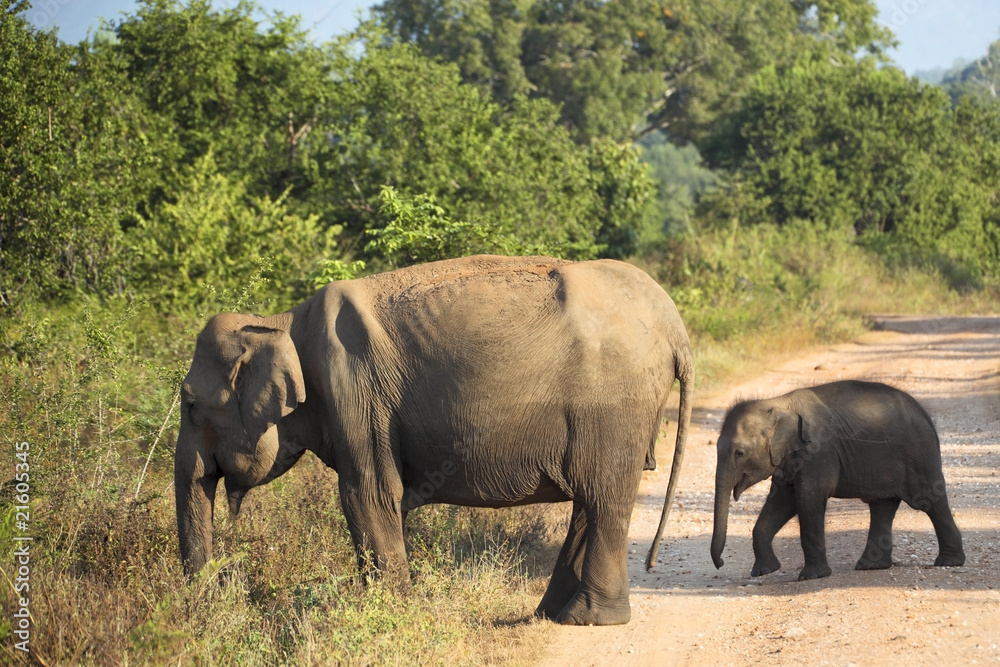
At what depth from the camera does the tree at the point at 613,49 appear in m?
38.3

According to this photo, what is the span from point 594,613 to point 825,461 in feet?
7.52

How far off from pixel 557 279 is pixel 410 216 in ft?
16.5

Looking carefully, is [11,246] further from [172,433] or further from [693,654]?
[693,654]

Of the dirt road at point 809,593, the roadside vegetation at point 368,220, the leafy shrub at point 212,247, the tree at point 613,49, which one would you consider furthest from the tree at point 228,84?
the tree at point 613,49

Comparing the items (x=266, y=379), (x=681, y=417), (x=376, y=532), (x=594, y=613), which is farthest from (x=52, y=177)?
(x=594, y=613)

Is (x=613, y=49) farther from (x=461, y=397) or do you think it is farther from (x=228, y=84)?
(x=461, y=397)

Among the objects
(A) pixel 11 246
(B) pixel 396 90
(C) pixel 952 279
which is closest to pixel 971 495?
(A) pixel 11 246

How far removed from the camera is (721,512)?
7230 mm

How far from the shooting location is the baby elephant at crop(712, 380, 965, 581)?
7.49 metres

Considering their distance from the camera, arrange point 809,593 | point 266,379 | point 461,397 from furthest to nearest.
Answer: point 809,593
point 266,379
point 461,397

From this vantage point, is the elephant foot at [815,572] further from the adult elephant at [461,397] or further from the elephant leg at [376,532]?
the elephant leg at [376,532]

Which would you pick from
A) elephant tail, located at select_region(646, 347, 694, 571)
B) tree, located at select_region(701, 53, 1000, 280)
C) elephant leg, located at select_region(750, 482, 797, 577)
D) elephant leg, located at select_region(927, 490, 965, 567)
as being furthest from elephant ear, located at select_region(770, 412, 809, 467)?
tree, located at select_region(701, 53, 1000, 280)

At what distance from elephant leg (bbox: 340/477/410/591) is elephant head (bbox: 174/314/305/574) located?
0.62m

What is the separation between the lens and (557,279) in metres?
6.28
